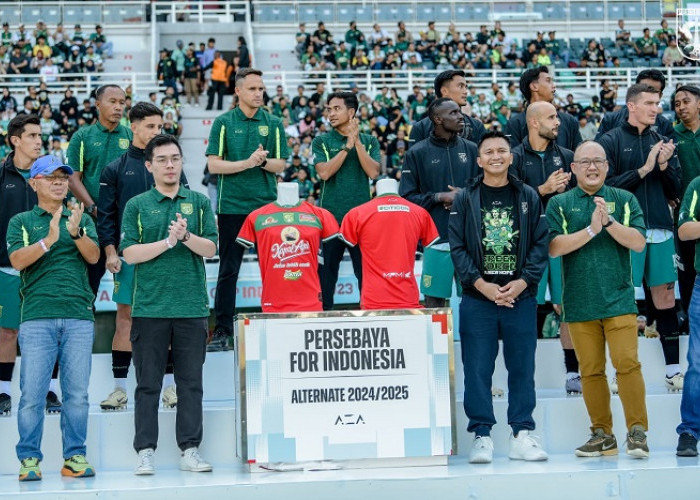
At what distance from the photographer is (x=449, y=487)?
6629mm

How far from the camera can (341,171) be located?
8.84 metres

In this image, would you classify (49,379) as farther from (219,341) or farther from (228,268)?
(228,268)

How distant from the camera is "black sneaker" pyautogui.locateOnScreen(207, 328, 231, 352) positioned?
8508mm

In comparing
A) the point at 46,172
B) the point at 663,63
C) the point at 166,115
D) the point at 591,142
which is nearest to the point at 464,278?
the point at 591,142

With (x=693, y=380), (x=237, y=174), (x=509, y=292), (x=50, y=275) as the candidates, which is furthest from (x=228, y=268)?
(x=693, y=380)

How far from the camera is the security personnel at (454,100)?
8930 mm

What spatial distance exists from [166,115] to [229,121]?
12744mm

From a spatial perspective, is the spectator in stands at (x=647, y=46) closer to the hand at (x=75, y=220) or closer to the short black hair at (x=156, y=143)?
the short black hair at (x=156, y=143)

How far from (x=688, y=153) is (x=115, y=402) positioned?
4654 mm

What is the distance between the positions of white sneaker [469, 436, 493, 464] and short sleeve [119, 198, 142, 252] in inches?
97.4

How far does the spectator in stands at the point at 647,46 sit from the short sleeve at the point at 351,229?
21551mm

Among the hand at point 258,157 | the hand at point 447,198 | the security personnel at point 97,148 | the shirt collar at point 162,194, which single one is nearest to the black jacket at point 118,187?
the security personnel at point 97,148

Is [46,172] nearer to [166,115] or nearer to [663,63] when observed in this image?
[166,115]

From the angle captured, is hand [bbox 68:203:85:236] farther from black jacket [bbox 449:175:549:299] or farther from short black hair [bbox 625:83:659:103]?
short black hair [bbox 625:83:659:103]
